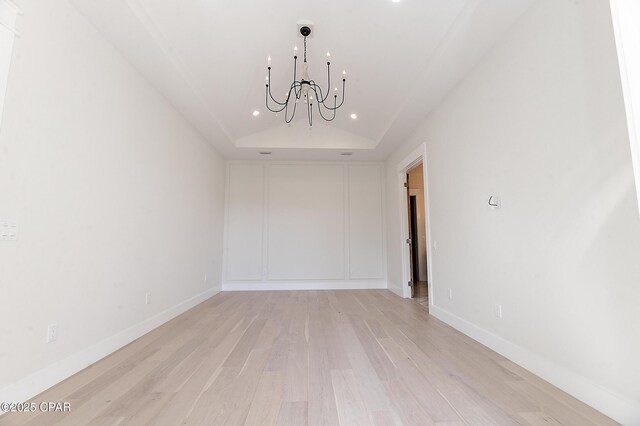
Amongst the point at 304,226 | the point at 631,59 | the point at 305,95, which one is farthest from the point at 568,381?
the point at 304,226

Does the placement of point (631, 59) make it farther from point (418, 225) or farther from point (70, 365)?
point (418, 225)

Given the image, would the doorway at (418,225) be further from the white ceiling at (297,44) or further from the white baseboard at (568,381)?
the white baseboard at (568,381)

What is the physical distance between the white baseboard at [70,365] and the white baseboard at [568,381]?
3.32 meters

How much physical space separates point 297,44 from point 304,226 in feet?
12.0

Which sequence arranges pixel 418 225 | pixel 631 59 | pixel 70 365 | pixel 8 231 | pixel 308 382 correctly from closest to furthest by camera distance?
pixel 631 59 < pixel 8 231 < pixel 308 382 < pixel 70 365 < pixel 418 225

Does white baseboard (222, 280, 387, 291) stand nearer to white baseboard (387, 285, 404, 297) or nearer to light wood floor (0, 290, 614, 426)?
white baseboard (387, 285, 404, 297)

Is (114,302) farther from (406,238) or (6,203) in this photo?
(406,238)

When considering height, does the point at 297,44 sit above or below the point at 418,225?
above

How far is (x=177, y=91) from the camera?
11.3 feet

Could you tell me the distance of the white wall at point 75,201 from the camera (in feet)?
5.69

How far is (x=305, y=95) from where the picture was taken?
314 cm

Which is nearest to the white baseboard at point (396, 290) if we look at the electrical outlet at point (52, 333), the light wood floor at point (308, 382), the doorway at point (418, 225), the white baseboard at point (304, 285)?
the white baseboard at point (304, 285)

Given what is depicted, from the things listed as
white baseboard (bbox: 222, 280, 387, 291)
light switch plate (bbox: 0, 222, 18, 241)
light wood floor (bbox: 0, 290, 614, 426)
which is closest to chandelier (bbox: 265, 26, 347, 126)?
light switch plate (bbox: 0, 222, 18, 241)

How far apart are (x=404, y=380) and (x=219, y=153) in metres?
5.06
